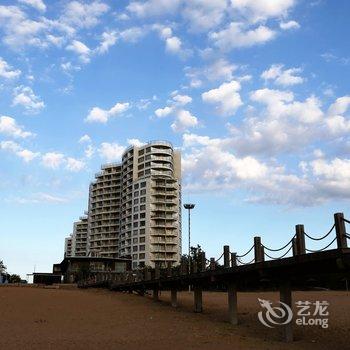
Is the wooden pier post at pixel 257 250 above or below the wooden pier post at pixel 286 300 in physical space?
above

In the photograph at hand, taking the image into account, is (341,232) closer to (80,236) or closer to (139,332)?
(139,332)

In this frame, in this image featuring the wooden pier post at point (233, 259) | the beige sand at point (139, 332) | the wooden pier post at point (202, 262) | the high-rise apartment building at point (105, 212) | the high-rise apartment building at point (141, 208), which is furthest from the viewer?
the high-rise apartment building at point (105, 212)

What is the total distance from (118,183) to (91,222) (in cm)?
1432

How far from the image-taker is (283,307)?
57.7ft

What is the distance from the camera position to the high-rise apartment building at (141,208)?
116500mm

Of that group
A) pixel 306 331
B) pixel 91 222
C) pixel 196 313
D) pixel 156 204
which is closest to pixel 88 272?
pixel 156 204

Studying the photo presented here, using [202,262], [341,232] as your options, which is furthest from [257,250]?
[202,262]

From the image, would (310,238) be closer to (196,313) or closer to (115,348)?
(115,348)

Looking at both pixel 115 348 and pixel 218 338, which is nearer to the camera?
pixel 115 348

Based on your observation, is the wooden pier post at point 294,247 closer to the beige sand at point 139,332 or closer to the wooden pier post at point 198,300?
the beige sand at point 139,332

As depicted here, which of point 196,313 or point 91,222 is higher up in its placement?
point 91,222

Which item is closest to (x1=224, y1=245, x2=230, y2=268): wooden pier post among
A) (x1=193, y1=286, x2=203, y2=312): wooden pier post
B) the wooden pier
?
the wooden pier

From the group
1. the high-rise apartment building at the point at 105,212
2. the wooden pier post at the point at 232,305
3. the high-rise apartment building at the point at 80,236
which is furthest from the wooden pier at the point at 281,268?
the high-rise apartment building at the point at 80,236

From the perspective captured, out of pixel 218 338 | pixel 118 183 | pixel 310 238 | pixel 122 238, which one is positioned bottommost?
pixel 218 338
